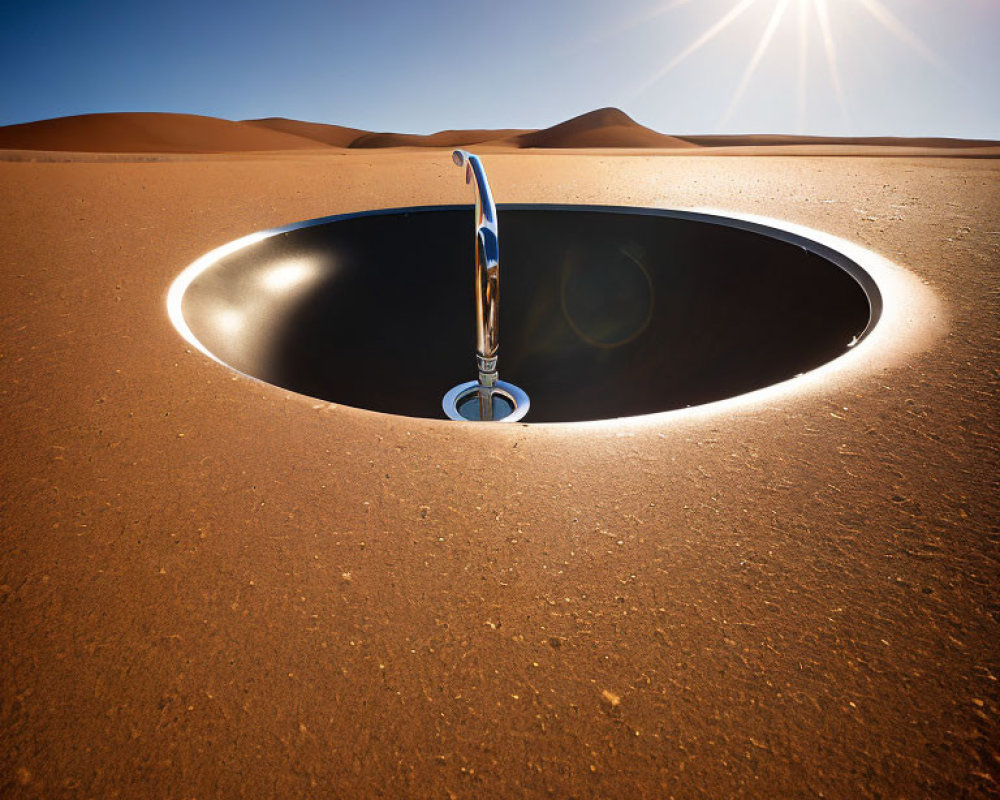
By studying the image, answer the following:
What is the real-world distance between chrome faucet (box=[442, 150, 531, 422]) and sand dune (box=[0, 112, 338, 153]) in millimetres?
27142

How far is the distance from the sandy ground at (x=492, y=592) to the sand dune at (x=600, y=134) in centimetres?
3634

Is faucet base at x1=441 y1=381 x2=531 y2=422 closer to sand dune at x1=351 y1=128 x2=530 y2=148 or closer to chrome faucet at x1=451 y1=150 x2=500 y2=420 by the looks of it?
chrome faucet at x1=451 y1=150 x2=500 y2=420

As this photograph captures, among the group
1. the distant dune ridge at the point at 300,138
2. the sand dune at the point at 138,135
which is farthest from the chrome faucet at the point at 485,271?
the sand dune at the point at 138,135

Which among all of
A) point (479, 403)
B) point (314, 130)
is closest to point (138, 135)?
point (314, 130)

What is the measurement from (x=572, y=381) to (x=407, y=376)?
0.57 meters

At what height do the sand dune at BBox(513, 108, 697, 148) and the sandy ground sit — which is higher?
the sand dune at BBox(513, 108, 697, 148)

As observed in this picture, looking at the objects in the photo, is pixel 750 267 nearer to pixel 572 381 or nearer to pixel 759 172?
pixel 572 381

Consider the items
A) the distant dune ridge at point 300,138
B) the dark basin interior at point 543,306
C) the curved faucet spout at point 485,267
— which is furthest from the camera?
the distant dune ridge at point 300,138

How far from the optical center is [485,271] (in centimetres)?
141

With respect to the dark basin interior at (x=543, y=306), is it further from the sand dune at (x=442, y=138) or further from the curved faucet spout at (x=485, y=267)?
the sand dune at (x=442, y=138)

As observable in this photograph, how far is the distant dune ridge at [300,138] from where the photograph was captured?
81.0 ft

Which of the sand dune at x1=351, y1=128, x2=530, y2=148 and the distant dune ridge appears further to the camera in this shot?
the sand dune at x1=351, y1=128, x2=530, y2=148

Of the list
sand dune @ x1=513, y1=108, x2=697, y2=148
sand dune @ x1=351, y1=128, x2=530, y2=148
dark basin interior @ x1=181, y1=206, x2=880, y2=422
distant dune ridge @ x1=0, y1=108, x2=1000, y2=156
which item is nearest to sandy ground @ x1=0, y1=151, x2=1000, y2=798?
dark basin interior @ x1=181, y1=206, x2=880, y2=422

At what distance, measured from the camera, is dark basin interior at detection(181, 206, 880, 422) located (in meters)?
1.53
